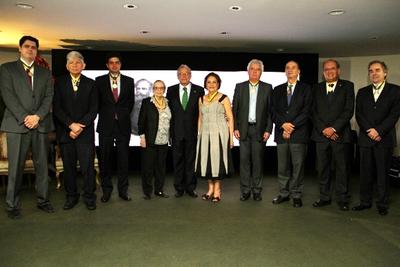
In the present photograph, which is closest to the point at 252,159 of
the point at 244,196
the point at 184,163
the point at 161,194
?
the point at 244,196

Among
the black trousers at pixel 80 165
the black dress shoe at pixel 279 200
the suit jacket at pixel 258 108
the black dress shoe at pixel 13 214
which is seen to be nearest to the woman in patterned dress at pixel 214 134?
the suit jacket at pixel 258 108

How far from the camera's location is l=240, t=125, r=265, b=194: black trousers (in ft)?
15.0

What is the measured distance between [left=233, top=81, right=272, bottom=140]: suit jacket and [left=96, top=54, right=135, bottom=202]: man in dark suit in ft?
4.30

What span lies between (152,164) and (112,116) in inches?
29.9

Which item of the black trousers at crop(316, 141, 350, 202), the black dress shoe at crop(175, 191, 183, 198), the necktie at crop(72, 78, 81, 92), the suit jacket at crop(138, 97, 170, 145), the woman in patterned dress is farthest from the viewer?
the black dress shoe at crop(175, 191, 183, 198)

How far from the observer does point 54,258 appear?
9.52ft

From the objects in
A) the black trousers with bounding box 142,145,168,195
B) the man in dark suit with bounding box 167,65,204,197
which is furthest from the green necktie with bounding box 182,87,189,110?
the black trousers with bounding box 142,145,168,195

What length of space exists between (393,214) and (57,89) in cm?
386

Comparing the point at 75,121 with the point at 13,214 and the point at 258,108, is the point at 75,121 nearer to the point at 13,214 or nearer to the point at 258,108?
the point at 13,214

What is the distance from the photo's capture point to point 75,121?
420cm

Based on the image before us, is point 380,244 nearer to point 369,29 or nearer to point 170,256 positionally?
point 170,256

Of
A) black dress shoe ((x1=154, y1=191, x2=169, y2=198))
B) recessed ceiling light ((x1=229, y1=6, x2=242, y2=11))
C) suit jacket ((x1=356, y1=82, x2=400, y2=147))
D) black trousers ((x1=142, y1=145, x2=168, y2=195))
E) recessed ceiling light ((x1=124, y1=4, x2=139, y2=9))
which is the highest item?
recessed ceiling light ((x1=229, y1=6, x2=242, y2=11))

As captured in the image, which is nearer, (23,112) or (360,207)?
(23,112)

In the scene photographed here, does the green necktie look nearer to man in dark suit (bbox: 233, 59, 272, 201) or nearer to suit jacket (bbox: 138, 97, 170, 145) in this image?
suit jacket (bbox: 138, 97, 170, 145)
